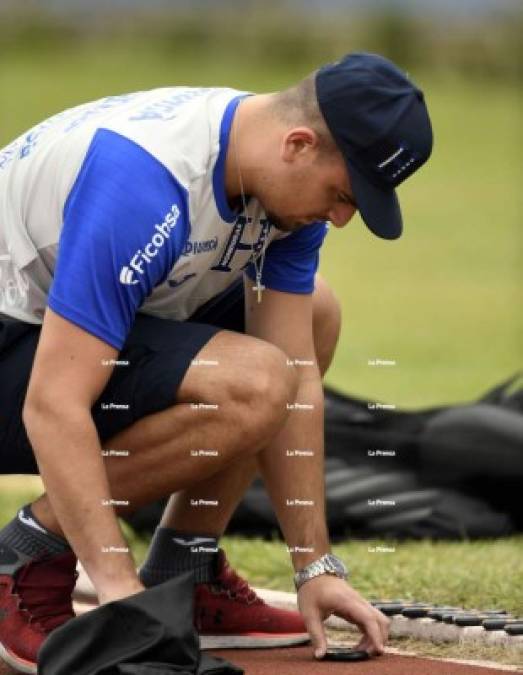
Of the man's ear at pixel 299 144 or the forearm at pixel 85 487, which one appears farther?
the man's ear at pixel 299 144

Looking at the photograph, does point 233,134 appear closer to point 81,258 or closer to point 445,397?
point 81,258

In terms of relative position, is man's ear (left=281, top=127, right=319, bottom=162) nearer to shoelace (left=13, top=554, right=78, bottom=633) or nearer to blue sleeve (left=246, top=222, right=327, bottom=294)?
blue sleeve (left=246, top=222, right=327, bottom=294)

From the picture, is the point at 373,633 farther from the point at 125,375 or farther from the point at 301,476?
the point at 125,375

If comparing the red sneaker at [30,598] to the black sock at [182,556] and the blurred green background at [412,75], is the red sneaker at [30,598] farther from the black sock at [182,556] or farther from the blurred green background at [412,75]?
the blurred green background at [412,75]

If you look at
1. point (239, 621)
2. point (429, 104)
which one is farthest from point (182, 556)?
point (429, 104)

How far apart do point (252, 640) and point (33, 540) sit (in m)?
0.62

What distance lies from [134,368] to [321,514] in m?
0.58

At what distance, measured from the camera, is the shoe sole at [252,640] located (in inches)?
166

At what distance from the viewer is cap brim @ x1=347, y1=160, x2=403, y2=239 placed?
3.81 metres

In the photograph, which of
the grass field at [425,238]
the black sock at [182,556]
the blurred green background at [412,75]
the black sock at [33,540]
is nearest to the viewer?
the black sock at [33,540]

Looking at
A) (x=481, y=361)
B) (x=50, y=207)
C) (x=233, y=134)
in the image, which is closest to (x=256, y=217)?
(x=233, y=134)

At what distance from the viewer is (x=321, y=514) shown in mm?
4098

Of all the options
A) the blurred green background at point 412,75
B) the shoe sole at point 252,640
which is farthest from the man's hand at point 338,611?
the blurred green background at point 412,75

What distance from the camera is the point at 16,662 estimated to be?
12.8 ft
